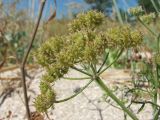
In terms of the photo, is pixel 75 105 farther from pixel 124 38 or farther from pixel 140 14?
pixel 124 38

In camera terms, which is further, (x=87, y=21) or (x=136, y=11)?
(x=136, y=11)

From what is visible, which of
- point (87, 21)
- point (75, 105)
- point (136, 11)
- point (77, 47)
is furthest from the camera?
point (75, 105)

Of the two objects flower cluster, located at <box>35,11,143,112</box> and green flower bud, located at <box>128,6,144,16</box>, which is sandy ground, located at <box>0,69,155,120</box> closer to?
green flower bud, located at <box>128,6,144,16</box>

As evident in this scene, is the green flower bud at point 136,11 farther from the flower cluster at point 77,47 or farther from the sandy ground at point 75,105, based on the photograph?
the sandy ground at point 75,105

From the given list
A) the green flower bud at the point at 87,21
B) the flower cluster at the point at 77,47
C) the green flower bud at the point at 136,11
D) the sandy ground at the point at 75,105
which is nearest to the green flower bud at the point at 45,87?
the flower cluster at the point at 77,47

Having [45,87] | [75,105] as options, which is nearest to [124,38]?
[45,87]

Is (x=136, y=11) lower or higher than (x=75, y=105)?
higher
